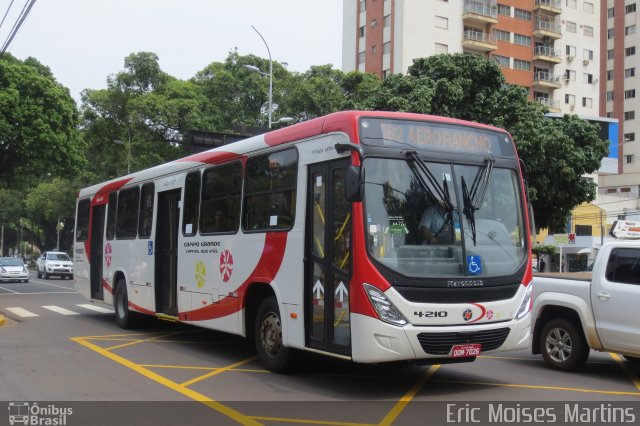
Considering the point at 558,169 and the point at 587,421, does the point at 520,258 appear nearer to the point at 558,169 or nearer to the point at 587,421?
the point at 587,421

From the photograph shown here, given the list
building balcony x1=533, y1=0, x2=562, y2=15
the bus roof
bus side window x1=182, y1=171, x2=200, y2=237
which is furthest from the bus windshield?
building balcony x1=533, y1=0, x2=562, y2=15

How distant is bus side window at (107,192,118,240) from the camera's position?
1525cm

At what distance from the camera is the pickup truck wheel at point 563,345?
9.62 metres

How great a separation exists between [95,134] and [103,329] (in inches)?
1482

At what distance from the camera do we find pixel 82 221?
17.5m

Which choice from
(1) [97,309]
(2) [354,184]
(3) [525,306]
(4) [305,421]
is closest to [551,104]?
(1) [97,309]

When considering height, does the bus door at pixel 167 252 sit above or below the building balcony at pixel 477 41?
below

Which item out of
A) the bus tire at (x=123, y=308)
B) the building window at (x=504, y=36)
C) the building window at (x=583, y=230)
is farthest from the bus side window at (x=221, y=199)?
the building window at (x=504, y=36)

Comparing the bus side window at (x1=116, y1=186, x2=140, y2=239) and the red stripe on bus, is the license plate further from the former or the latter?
the bus side window at (x1=116, y1=186, x2=140, y2=239)

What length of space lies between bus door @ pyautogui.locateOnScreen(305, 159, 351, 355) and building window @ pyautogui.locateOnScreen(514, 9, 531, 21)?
2313 inches

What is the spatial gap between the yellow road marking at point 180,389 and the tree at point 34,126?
62.3ft

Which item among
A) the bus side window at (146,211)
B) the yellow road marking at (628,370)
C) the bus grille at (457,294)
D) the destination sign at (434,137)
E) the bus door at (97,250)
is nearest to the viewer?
the bus grille at (457,294)

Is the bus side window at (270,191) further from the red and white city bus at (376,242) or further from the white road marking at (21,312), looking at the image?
the white road marking at (21,312)

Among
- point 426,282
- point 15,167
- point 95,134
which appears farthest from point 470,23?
point 426,282
